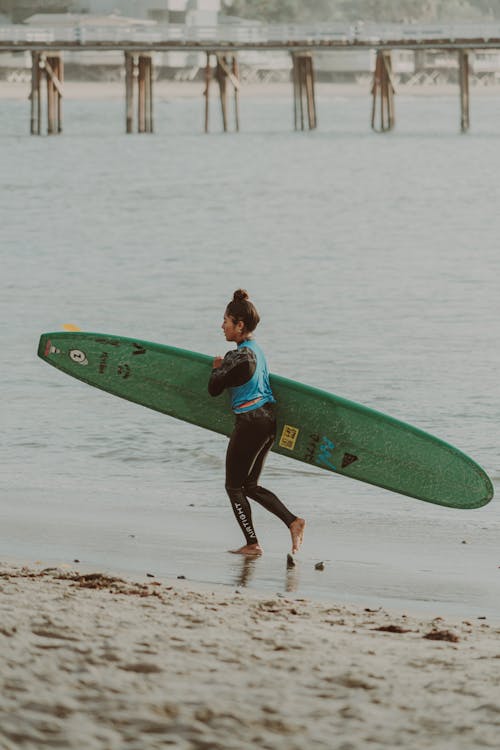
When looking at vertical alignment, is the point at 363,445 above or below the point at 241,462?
below

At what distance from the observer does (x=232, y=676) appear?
4.96 m

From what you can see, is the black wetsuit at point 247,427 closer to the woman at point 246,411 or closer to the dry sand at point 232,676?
the woman at point 246,411

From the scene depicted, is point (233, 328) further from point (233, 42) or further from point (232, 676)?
point (233, 42)

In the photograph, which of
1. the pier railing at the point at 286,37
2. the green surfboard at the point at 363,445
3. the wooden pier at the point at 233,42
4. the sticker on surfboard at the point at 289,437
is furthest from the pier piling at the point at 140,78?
the sticker on surfboard at the point at 289,437

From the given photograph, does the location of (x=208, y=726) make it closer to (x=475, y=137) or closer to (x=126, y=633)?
(x=126, y=633)

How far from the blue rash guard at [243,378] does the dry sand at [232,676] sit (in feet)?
4.20

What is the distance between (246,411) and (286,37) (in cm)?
5302

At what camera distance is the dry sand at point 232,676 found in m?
4.41

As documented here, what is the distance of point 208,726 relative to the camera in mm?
4461

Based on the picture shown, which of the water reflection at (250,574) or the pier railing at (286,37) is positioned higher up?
the pier railing at (286,37)

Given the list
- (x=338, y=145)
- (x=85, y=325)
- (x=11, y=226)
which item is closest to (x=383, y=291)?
(x=85, y=325)

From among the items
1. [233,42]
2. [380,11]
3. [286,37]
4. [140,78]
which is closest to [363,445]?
[286,37]

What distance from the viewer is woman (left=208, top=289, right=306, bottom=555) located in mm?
7160

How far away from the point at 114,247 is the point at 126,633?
88.9 feet
